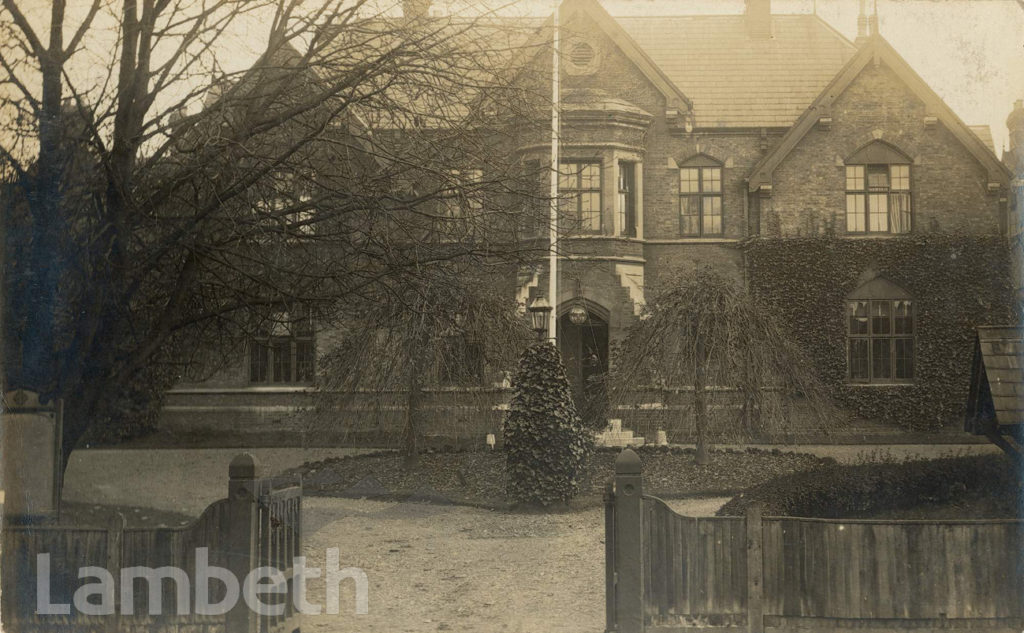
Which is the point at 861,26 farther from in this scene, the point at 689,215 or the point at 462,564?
the point at 462,564

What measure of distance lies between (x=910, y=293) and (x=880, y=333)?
1137 mm

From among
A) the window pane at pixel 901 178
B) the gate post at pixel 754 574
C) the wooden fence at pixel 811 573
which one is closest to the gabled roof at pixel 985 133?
the window pane at pixel 901 178

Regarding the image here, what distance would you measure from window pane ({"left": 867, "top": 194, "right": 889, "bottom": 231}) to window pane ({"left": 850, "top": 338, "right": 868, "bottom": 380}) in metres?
2.79

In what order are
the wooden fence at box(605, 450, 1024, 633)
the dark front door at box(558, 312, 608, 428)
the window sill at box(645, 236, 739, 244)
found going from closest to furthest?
the wooden fence at box(605, 450, 1024, 633), the dark front door at box(558, 312, 608, 428), the window sill at box(645, 236, 739, 244)

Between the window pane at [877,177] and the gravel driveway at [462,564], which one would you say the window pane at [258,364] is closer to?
the gravel driveway at [462,564]

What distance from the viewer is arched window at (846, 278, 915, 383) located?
21156 mm

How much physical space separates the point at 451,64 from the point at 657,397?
1078 centimetres

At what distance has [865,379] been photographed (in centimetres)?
2114

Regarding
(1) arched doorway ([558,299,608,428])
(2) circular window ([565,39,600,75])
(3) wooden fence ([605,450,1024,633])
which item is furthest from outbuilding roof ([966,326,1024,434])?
(2) circular window ([565,39,600,75])

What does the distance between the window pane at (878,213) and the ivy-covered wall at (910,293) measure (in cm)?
56

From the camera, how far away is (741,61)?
23750 mm

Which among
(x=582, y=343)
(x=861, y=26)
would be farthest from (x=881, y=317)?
(x=861, y=26)

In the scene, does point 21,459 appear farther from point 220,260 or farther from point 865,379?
point 865,379

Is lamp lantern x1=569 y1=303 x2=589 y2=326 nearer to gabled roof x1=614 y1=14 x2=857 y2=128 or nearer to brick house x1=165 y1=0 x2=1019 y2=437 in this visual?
brick house x1=165 y1=0 x2=1019 y2=437
